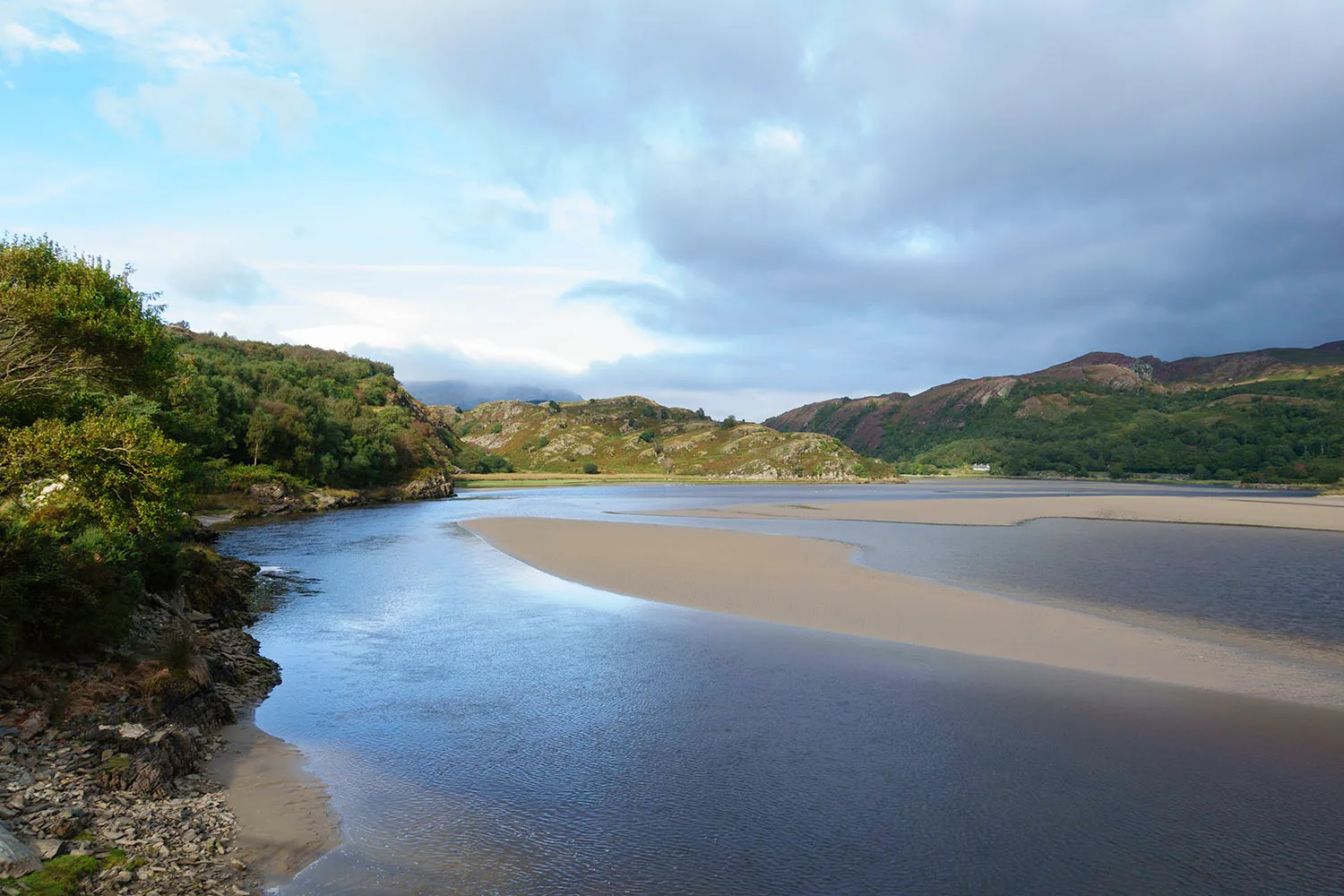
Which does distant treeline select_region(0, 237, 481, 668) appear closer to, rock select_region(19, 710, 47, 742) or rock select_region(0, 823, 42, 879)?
rock select_region(19, 710, 47, 742)

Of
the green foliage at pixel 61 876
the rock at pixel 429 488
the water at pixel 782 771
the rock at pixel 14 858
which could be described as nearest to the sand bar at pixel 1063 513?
the water at pixel 782 771

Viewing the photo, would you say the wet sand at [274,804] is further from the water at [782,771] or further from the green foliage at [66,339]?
the green foliage at [66,339]

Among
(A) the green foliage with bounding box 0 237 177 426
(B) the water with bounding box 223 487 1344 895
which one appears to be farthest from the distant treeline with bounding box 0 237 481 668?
(B) the water with bounding box 223 487 1344 895

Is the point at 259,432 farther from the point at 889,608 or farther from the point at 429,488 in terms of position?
the point at 889,608

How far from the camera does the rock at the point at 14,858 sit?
6057 mm

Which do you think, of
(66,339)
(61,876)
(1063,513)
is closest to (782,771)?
(61,876)

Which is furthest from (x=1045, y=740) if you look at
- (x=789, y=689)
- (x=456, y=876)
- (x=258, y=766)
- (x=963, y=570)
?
(x=963, y=570)

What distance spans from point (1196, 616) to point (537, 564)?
26652 millimetres

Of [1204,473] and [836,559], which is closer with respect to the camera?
[836,559]

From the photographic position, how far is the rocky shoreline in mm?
6707

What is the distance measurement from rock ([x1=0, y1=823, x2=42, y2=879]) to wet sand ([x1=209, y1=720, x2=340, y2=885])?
2011 mm

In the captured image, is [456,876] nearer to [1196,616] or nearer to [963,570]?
[1196,616]

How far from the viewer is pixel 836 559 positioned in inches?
1312

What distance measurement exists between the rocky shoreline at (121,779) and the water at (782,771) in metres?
1.21
